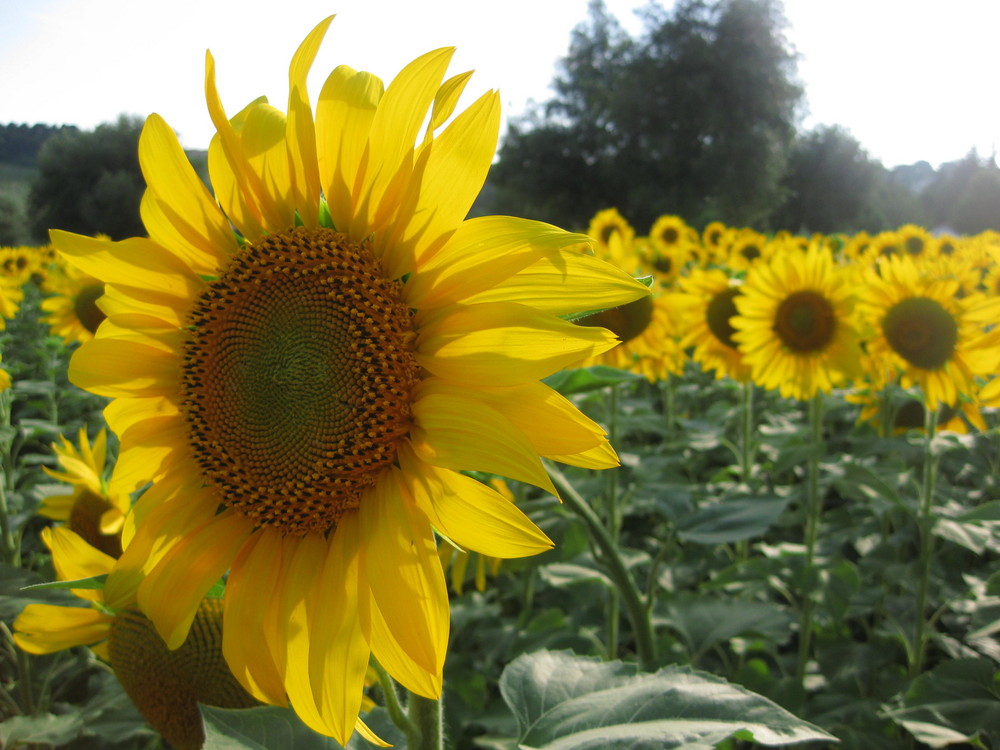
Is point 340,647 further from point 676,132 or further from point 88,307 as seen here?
point 676,132

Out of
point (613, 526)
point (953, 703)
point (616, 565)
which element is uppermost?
point (616, 565)

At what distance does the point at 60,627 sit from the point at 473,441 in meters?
1.26

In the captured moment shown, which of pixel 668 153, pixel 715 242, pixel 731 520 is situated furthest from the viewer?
pixel 668 153

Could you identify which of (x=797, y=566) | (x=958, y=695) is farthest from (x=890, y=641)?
(x=958, y=695)

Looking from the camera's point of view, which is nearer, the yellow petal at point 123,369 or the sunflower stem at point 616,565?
the yellow petal at point 123,369

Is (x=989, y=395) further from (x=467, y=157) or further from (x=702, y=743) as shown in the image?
(x=467, y=157)

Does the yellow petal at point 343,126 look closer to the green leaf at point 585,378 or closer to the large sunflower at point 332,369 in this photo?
the large sunflower at point 332,369

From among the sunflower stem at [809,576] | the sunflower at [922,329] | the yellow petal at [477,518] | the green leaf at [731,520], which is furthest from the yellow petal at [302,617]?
the sunflower at [922,329]

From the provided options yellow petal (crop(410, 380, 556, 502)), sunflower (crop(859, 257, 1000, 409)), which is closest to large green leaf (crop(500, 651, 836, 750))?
yellow petal (crop(410, 380, 556, 502))

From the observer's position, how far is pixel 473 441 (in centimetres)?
88

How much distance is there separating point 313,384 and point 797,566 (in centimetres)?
250

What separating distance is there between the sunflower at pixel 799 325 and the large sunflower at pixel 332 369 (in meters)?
2.82

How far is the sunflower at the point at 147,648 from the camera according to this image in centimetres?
141

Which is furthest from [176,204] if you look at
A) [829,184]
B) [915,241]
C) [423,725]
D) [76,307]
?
[829,184]
